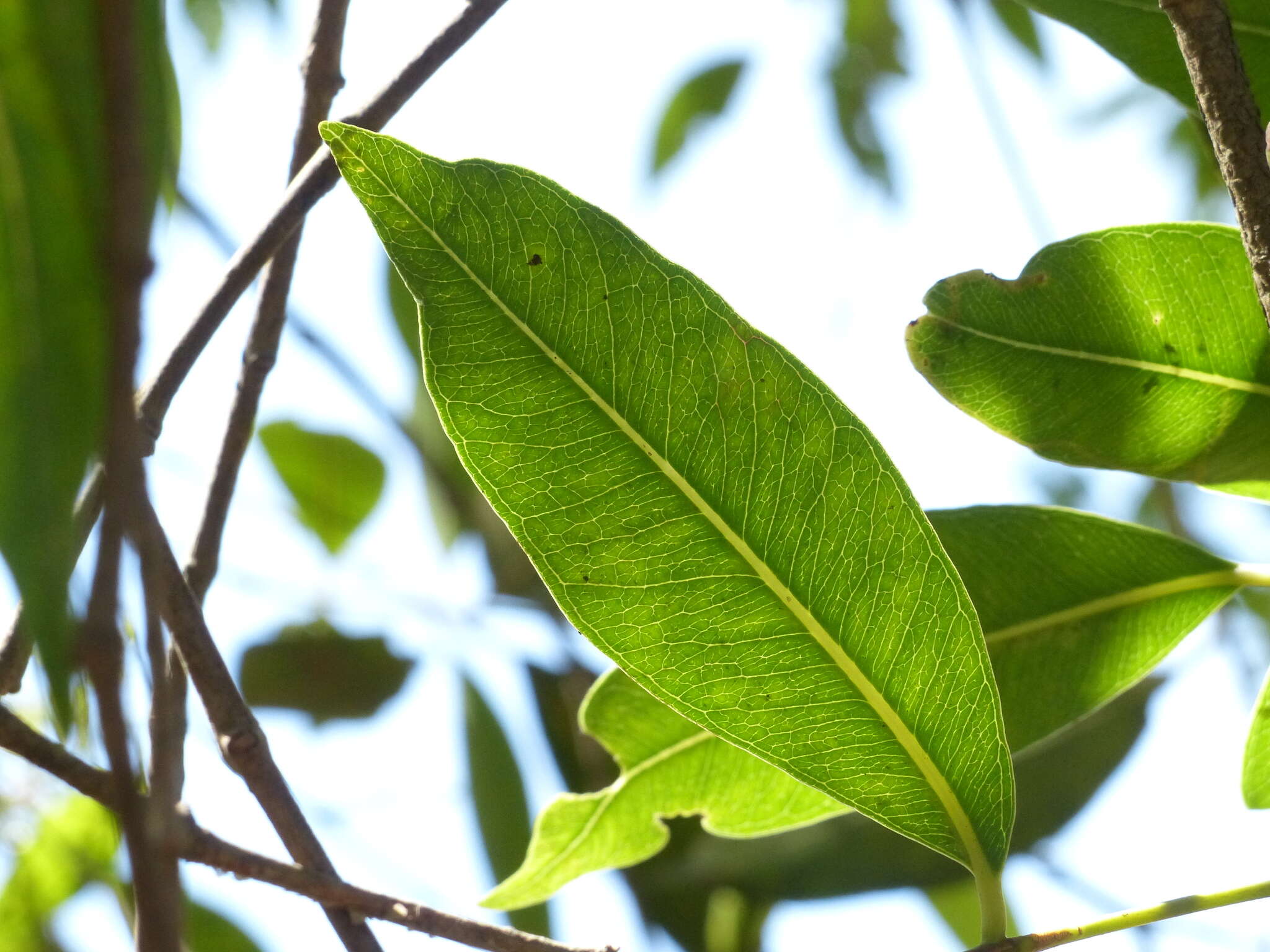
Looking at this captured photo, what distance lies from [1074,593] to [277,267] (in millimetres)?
508

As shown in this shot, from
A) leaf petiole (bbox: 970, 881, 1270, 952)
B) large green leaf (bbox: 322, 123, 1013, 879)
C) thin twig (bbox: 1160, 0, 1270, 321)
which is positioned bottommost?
leaf petiole (bbox: 970, 881, 1270, 952)

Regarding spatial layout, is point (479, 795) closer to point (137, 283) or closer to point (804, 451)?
point (804, 451)

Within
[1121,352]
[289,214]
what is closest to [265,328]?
[289,214]

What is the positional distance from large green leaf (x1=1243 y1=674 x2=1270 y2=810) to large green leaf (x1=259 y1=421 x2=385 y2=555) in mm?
881

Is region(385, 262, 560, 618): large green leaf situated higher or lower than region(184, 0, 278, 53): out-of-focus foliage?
lower

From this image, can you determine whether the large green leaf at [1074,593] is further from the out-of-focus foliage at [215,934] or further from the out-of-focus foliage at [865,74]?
the out-of-focus foliage at [865,74]

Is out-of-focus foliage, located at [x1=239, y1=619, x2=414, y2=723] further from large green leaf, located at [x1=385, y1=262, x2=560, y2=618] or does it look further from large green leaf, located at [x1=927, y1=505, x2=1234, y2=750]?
large green leaf, located at [x1=927, y1=505, x2=1234, y2=750]

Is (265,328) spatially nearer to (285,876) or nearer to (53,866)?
(285,876)

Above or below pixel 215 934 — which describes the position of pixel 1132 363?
above

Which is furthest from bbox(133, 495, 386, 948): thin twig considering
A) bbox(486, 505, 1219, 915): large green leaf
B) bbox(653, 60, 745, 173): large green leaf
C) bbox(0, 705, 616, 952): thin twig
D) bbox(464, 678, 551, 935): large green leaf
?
bbox(653, 60, 745, 173): large green leaf

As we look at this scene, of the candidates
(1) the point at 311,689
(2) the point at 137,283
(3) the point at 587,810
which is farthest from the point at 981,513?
(1) the point at 311,689

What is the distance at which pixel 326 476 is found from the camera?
1.19 metres

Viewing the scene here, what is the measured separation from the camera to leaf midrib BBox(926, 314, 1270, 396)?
23.2 inches

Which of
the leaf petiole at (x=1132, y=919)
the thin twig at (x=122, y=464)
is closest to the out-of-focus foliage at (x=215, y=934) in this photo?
the leaf petiole at (x=1132, y=919)
